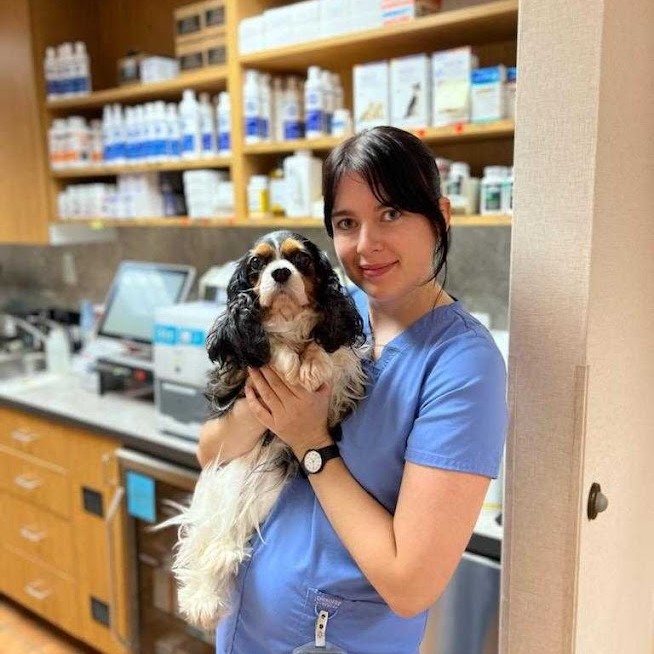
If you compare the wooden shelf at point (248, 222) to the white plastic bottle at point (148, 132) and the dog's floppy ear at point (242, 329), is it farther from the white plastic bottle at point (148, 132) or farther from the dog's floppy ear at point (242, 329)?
the dog's floppy ear at point (242, 329)

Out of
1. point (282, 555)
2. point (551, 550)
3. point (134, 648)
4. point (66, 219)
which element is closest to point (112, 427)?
point (134, 648)

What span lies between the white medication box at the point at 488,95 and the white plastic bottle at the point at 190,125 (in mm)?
1047

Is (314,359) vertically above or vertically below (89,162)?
below

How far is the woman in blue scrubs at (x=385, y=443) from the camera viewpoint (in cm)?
91

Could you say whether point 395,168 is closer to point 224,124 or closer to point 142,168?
point 224,124

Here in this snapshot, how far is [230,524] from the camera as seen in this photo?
1.15 metres

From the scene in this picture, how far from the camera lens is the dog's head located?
1009 mm

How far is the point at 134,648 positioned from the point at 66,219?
172 cm

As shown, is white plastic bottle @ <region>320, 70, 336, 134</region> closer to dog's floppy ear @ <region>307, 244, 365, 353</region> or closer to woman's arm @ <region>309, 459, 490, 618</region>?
dog's floppy ear @ <region>307, 244, 365, 353</region>

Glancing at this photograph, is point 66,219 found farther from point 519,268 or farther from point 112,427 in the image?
point 519,268

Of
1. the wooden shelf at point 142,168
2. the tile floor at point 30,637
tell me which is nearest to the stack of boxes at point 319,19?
the wooden shelf at point 142,168

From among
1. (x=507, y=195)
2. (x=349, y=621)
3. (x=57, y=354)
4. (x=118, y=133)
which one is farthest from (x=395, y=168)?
(x=57, y=354)

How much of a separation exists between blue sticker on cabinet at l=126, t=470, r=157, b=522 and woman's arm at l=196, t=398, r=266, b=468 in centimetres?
105

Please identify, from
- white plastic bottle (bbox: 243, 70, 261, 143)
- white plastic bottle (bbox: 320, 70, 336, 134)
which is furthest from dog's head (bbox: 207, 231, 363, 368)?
white plastic bottle (bbox: 243, 70, 261, 143)
